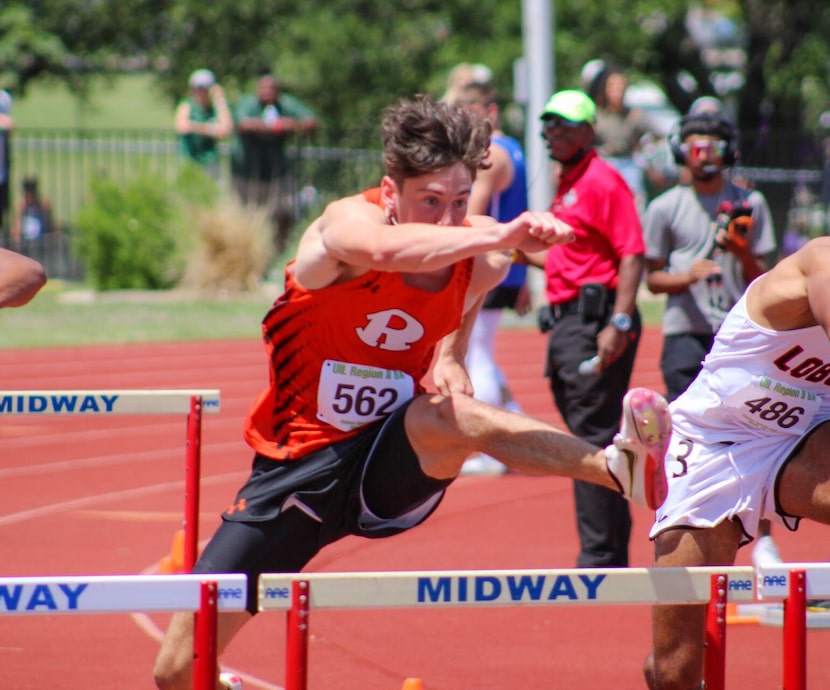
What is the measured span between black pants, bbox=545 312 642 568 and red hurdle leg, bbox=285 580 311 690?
2775mm

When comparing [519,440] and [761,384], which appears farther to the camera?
[761,384]

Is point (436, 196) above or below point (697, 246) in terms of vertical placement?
above

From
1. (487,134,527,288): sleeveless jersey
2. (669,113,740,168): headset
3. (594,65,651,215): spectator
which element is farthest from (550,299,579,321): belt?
(594,65,651,215): spectator

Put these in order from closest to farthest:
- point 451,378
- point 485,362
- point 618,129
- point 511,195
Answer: point 451,378, point 511,195, point 485,362, point 618,129

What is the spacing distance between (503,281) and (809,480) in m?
3.83

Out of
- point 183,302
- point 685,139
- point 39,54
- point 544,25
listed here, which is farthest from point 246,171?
point 685,139

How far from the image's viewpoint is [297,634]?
3.21 meters

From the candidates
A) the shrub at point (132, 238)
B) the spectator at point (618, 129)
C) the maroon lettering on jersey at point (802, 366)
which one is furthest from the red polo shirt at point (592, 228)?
the shrub at point (132, 238)

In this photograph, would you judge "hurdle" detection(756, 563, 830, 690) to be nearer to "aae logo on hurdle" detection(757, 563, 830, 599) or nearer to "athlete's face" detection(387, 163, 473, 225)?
"aae logo on hurdle" detection(757, 563, 830, 599)

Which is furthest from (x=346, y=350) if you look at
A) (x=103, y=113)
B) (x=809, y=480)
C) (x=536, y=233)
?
(x=103, y=113)

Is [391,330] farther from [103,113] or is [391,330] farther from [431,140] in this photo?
[103,113]

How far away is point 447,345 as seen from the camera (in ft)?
14.8

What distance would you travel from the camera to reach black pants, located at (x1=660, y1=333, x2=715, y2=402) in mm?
6523

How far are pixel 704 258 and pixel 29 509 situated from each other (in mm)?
3885
